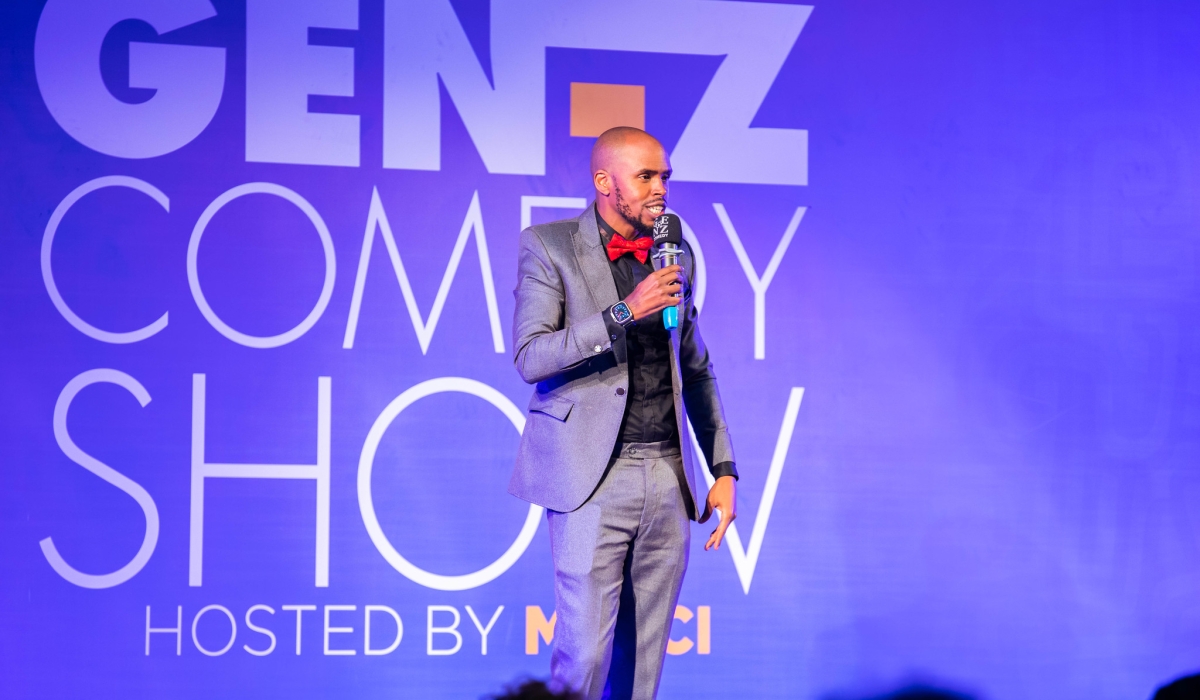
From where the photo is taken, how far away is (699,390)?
2.67 meters

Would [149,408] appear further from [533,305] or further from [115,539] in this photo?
[533,305]

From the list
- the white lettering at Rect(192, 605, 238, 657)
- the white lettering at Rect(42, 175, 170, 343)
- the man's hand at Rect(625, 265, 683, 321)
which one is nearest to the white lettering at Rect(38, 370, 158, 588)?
the white lettering at Rect(42, 175, 170, 343)

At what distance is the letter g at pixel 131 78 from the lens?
131 inches

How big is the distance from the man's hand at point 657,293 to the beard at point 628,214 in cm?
25

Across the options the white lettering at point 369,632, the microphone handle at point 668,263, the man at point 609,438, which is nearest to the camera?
the microphone handle at point 668,263

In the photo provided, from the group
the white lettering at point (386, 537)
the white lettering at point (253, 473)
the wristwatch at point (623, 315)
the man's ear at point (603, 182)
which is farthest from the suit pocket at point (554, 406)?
the white lettering at point (253, 473)

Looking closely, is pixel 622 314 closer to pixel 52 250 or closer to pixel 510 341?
pixel 510 341

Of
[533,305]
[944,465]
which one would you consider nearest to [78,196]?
[533,305]

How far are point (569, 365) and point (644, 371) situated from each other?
0.25m

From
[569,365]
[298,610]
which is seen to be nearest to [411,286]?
[298,610]

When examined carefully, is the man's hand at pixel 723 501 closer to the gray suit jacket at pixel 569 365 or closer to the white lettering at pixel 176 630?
the gray suit jacket at pixel 569 365

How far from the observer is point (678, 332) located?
101 inches

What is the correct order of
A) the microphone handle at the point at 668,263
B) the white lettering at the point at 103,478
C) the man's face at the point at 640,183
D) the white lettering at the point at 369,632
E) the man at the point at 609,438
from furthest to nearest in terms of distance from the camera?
the white lettering at the point at 369,632, the white lettering at the point at 103,478, the man's face at the point at 640,183, the man at the point at 609,438, the microphone handle at the point at 668,263

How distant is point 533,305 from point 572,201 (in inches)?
46.0
